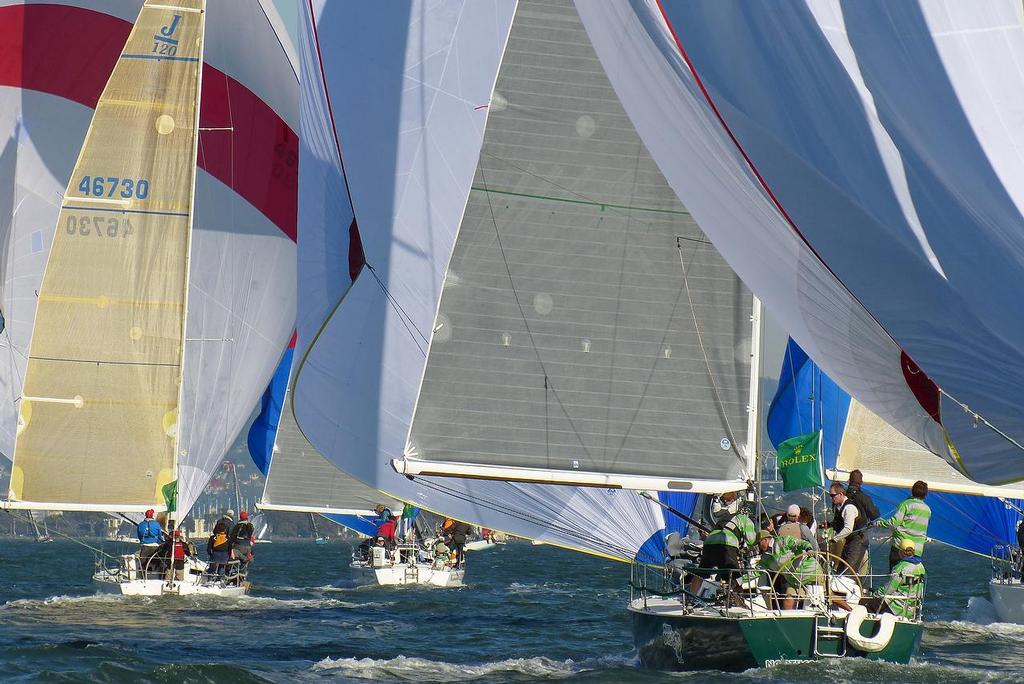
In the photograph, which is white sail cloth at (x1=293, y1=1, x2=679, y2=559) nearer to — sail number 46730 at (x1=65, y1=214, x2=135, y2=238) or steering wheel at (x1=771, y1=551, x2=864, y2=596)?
steering wheel at (x1=771, y1=551, x2=864, y2=596)

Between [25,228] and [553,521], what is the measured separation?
17.3 meters

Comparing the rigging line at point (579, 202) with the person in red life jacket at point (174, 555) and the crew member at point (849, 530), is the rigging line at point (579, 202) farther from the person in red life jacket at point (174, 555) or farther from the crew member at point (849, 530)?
the person in red life jacket at point (174, 555)

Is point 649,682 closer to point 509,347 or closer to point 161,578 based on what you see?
point 509,347

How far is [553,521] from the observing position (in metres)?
15.6

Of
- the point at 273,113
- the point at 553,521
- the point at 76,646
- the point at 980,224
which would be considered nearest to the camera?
the point at 980,224

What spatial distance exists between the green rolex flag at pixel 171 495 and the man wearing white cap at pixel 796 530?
41.0ft

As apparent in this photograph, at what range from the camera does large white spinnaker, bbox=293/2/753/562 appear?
15.0 meters

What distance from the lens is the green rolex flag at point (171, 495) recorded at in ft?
80.7

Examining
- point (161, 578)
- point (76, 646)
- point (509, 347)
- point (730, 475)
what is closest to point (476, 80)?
point (509, 347)

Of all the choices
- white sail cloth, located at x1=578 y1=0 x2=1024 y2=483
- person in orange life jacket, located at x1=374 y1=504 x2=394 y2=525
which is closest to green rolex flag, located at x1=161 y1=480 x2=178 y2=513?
person in orange life jacket, located at x1=374 y1=504 x2=394 y2=525

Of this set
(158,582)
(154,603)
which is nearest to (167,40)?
(158,582)

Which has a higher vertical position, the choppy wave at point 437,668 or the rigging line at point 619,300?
the rigging line at point 619,300

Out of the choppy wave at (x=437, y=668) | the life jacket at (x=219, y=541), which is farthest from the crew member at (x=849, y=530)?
the life jacket at (x=219, y=541)

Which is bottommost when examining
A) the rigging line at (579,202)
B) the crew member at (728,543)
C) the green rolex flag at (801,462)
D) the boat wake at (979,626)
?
the boat wake at (979,626)
